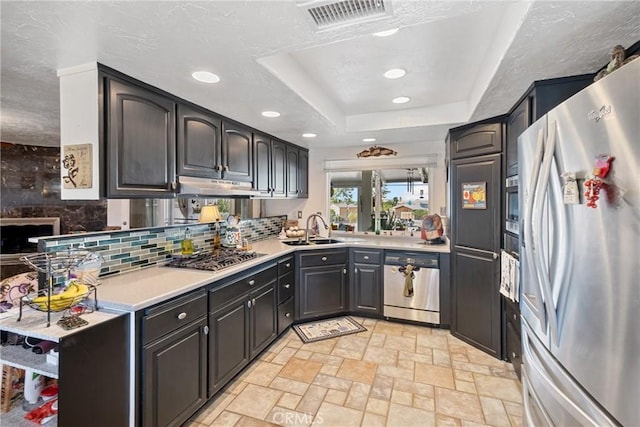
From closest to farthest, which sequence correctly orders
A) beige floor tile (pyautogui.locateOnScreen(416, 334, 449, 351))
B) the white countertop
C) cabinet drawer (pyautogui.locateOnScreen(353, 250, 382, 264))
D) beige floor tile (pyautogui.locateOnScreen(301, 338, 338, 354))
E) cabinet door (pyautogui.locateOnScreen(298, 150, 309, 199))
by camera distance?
the white countertop → beige floor tile (pyautogui.locateOnScreen(301, 338, 338, 354)) → beige floor tile (pyautogui.locateOnScreen(416, 334, 449, 351)) → cabinet drawer (pyautogui.locateOnScreen(353, 250, 382, 264)) → cabinet door (pyautogui.locateOnScreen(298, 150, 309, 199))

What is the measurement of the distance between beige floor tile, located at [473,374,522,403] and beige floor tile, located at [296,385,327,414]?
1162mm

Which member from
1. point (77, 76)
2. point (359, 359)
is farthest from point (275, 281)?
point (77, 76)

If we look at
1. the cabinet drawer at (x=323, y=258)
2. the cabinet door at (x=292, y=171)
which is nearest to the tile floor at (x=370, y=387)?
the cabinet drawer at (x=323, y=258)

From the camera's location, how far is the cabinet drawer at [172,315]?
4.98 ft

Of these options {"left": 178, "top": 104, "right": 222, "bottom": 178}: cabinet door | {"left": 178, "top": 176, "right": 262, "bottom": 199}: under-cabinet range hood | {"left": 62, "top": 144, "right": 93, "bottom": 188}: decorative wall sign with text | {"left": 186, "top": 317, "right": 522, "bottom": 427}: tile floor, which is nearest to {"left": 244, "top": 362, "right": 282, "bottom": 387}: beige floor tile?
{"left": 186, "top": 317, "right": 522, "bottom": 427}: tile floor

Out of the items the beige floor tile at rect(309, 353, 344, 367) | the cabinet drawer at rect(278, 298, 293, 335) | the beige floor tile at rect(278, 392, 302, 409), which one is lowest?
the beige floor tile at rect(278, 392, 302, 409)

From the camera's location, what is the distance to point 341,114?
3.07 meters

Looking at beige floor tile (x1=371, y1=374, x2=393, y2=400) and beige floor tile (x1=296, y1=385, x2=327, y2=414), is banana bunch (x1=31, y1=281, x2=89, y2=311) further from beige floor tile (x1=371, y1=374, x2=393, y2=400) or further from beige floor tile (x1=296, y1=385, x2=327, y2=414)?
beige floor tile (x1=371, y1=374, x2=393, y2=400)

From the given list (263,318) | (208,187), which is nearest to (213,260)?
(208,187)

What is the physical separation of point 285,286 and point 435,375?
1.55m

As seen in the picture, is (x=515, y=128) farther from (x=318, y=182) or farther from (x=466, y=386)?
(x=318, y=182)

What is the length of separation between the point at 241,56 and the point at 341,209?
291cm

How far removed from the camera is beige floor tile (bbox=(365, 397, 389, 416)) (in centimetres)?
195

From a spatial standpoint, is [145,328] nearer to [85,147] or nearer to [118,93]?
[85,147]
